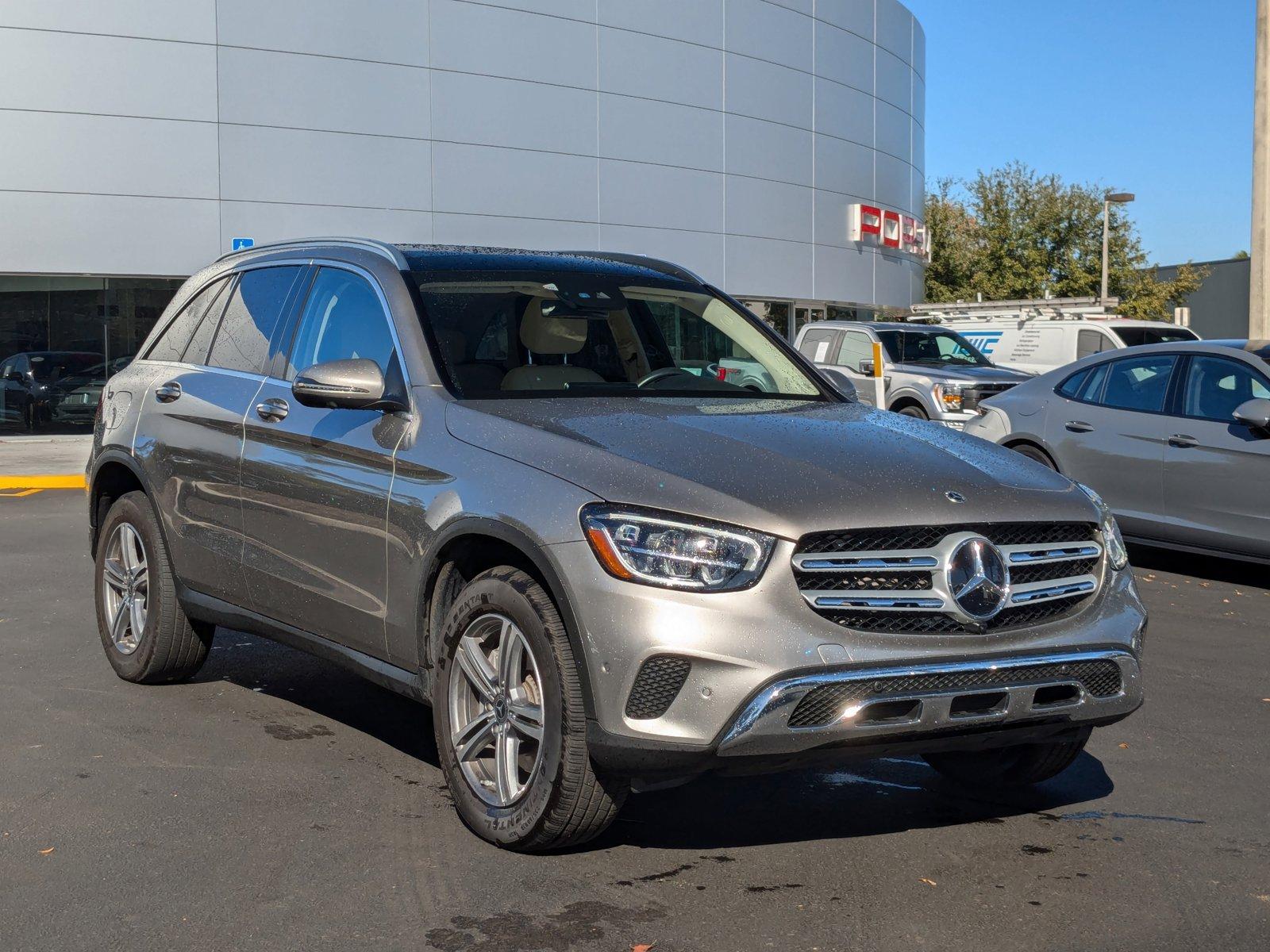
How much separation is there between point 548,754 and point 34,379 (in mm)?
23009

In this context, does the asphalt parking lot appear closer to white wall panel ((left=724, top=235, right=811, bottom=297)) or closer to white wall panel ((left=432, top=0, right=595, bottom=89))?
white wall panel ((left=432, top=0, right=595, bottom=89))

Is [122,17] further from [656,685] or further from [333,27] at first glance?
[656,685]

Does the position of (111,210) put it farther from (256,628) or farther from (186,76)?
(256,628)

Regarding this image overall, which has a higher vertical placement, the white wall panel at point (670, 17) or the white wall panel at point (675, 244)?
the white wall panel at point (670, 17)

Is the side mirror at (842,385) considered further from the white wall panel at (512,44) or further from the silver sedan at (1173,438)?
the white wall panel at (512,44)

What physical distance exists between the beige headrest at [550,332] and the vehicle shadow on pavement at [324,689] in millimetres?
1549

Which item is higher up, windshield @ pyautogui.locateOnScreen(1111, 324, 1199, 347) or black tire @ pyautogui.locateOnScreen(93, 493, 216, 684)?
windshield @ pyautogui.locateOnScreen(1111, 324, 1199, 347)

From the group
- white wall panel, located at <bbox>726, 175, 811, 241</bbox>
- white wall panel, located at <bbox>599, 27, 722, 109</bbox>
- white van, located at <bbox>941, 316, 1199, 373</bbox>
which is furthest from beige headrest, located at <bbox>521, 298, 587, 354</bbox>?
white wall panel, located at <bbox>726, 175, 811, 241</bbox>

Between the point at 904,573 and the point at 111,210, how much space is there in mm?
23196

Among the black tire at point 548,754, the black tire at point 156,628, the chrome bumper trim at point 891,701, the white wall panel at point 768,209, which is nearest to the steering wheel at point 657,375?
the black tire at point 548,754

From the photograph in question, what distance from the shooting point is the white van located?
2209cm

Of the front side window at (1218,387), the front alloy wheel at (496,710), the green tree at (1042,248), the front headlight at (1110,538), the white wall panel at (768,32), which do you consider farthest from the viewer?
the green tree at (1042,248)

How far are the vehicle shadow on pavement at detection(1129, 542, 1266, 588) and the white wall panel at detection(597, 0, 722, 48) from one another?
2074 centimetres

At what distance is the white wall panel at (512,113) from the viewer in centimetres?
2756
